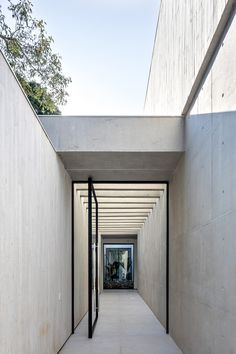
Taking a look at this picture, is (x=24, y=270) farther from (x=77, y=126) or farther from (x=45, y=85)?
(x=45, y=85)

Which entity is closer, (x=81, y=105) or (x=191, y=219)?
→ (x=191, y=219)

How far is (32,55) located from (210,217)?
4627mm

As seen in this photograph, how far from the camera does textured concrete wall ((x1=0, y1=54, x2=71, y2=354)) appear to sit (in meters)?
3.96

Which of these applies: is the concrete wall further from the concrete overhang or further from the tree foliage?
the tree foliage

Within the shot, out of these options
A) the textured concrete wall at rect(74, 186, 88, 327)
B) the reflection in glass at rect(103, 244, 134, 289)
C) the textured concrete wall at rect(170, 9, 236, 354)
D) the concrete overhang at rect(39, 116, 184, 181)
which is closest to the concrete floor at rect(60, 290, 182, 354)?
the textured concrete wall at rect(74, 186, 88, 327)

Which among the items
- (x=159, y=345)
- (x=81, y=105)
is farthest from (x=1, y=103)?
(x=81, y=105)

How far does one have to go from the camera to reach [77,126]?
7.31 metres

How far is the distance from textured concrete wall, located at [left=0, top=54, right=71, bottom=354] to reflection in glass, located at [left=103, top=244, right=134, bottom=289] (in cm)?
2041

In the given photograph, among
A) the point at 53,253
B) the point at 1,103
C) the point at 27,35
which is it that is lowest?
the point at 53,253

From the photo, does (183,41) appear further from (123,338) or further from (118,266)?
(118,266)

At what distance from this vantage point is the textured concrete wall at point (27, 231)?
396cm

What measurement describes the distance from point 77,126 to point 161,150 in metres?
1.31

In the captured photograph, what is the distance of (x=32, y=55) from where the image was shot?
27.0ft

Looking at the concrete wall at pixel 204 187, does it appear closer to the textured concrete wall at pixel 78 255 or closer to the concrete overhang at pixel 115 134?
the concrete overhang at pixel 115 134
